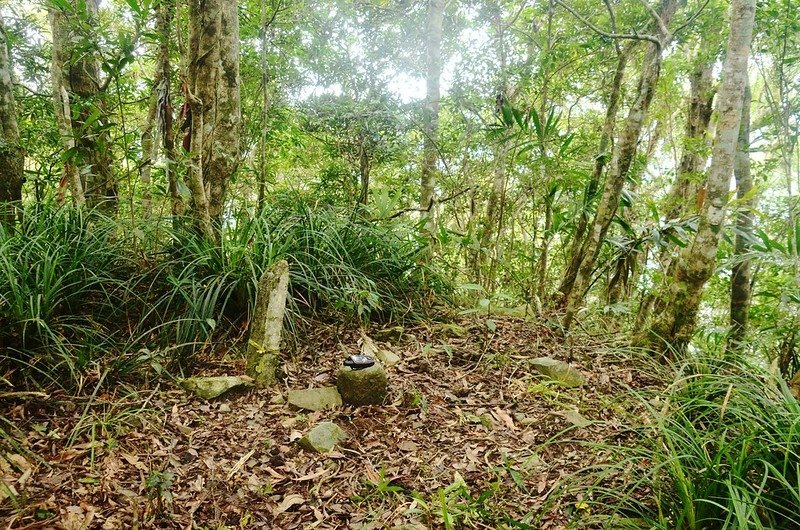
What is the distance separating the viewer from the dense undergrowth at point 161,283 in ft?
9.09

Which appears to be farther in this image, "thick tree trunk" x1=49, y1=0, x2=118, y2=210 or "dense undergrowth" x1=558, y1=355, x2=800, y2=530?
"thick tree trunk" x1=49, y1=0, x2=118, y2=210

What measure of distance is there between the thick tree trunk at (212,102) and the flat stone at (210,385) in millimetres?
1300

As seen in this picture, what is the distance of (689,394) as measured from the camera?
253 cm

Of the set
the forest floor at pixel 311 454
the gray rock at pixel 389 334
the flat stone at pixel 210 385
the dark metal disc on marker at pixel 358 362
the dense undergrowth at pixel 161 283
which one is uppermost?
the dense undergrowth at pixel 161 283

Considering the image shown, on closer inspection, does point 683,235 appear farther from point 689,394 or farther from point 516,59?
point 516,59

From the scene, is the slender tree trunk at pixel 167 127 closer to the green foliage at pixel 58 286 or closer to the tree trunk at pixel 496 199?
the green foliage at pixel 58 286

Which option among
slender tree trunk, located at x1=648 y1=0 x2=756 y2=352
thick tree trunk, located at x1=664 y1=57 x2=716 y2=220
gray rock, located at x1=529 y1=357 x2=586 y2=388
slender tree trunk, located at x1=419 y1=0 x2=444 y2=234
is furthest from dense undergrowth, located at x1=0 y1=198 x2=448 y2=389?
thick tree trunk, located at x1=664 y1=57 x2=716 y2=220

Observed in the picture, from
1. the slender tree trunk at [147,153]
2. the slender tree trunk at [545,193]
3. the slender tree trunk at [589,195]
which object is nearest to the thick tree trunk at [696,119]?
the slender tree trunk at [545,193]

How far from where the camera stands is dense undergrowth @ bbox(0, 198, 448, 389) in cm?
277

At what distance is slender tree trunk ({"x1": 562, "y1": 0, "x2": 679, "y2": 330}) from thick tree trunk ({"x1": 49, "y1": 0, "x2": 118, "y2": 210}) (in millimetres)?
3814

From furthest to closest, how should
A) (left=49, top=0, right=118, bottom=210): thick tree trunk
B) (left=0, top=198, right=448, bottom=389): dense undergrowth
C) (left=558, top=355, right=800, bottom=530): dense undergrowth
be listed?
(left=49, top=0, right=118, bottom=210): thick tree trunk, (left=0, top=198, right=448, bottom=389): dense undergrowth, (left=558, top=355, right=800, bottom=530): dense undergrowth

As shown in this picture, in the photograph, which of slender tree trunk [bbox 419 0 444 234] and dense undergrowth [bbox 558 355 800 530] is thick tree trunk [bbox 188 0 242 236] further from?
dense undergrowth [bbox 558 355 800 530]

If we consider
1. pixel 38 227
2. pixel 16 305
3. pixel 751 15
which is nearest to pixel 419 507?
pixel 16 305

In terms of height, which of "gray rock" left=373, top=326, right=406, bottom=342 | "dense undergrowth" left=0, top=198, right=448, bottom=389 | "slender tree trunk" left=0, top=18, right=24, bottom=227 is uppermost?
"slender tree trunk" left=0, top=18, right=24, bottom=227
